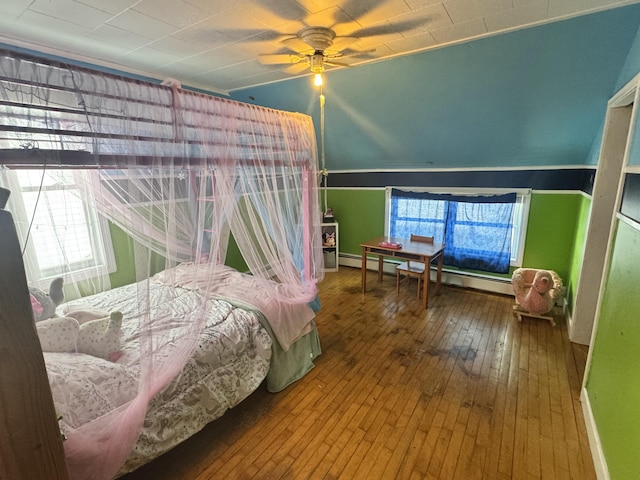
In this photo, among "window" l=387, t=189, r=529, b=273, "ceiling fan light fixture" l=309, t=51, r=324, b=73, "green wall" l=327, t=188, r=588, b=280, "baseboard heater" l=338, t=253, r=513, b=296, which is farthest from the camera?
"baseboard heater" l=338, t=253, r=513, b=296

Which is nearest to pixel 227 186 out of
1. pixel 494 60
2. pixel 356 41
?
pixel 356 41

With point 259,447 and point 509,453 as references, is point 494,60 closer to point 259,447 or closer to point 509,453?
point 509,453

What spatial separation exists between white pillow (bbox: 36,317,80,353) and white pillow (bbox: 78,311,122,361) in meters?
0.10

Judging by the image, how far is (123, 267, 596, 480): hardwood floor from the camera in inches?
71.4

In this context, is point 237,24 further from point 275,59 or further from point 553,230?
point 553,230

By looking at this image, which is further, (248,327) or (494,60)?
(494,60)

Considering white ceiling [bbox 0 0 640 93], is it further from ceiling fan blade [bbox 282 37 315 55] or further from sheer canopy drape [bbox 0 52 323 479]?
sheer canopy drape [bbox 0 52 323 479]

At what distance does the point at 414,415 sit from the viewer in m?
2.18

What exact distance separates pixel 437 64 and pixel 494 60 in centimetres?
46

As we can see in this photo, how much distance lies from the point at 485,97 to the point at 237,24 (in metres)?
2.39

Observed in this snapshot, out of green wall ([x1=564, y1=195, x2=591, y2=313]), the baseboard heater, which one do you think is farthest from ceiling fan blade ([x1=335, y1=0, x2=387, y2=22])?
the baseboard heater

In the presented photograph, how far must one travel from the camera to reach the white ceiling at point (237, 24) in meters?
1.77

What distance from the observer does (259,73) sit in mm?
3023

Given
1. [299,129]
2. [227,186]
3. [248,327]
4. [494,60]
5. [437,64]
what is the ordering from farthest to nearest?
[437,64] → [494,60] → [299,129] → [248,327] → [227,186]
